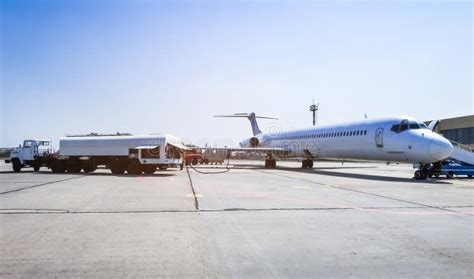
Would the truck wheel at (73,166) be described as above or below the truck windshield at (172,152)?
below

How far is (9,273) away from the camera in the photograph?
15.0 ft

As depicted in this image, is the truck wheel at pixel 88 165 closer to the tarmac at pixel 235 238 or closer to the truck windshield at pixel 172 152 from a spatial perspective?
the truck windshield at pixel 172 152

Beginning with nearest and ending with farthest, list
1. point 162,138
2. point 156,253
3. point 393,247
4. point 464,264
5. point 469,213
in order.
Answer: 1. point 464,264
2. point 156,253
3. point 393,247
4. point 469,213
5. point 162,138

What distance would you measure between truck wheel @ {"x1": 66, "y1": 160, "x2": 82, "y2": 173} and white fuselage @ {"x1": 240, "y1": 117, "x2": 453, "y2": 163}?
636 inches

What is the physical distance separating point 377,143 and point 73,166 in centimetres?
1790

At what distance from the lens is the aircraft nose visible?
61.5 ft

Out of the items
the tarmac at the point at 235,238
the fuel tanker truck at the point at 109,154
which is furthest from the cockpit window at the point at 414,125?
the fuel tanker truck at the point at 109,154

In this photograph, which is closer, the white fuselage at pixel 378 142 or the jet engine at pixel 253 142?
the white fuselage at pixel 378 142

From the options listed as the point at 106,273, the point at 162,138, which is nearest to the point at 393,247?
the point at 106,273

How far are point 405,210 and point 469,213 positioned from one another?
1.33 metres

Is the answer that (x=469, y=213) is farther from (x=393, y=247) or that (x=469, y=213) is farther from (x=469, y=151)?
(x=469, y=151)

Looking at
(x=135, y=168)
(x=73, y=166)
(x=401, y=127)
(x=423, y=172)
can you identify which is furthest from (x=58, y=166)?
(x=423, y=172)

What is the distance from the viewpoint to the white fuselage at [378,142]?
62.9ft

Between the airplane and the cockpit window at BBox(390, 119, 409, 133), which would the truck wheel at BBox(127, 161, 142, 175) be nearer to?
the airplane
